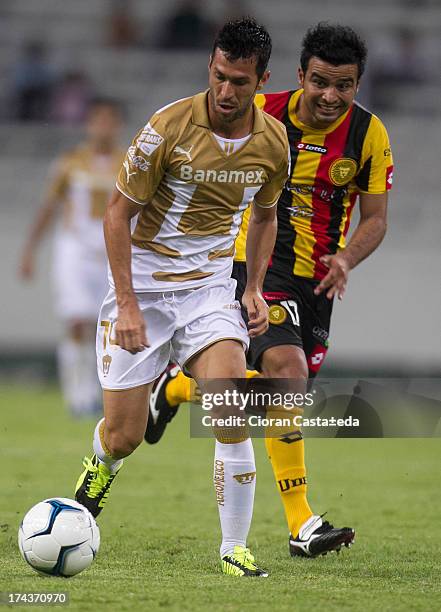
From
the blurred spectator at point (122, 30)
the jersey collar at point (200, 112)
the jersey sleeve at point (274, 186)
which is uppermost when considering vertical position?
the jersey collar at point (200, 112)

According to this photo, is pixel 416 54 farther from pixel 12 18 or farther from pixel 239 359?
pixel 239 359

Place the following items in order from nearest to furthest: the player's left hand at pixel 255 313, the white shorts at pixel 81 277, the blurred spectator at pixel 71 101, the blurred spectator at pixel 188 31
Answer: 1. the player's left hand at pixel 255 313
2. the white shorts at pixel 81 277
3. the blurred spectator at pixel 71 101
4. the blurred spectator at pixel 188 31

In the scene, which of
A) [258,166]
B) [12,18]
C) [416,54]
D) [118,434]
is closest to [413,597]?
[118,434]

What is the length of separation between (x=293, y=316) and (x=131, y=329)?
1.44 m

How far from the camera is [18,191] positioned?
15383mm

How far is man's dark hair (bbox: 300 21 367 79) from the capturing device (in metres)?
5.91

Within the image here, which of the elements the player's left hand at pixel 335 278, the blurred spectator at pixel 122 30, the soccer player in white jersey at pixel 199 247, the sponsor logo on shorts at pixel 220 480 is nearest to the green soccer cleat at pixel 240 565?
the soccer player in white jersey at pixel 199 247

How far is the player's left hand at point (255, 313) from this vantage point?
537cm

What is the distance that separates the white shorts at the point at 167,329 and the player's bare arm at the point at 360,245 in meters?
0.57

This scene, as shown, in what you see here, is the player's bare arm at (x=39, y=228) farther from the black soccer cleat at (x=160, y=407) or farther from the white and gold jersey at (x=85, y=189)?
the black soccer cleat at (x=160, y=407)

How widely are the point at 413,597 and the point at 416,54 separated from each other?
1265 cm

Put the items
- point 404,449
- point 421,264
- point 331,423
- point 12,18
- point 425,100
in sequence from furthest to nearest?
point 12,18 → point 425,100 → point 421,264 → point 404,449 → point 331,423

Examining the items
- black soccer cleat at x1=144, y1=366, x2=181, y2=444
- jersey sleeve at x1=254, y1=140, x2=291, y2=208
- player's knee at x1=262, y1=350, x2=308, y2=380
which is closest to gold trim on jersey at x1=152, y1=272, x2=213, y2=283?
jersey sleeve at x1=254, y1=140, x2=291, y2=208

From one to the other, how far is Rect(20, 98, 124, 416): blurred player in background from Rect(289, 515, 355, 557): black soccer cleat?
582 cm
